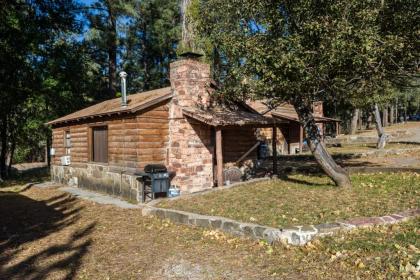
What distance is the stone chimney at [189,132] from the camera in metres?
12.3

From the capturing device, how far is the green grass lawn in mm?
7418

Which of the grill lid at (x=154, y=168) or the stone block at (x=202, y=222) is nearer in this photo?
the stone block at (x=202, y=222)

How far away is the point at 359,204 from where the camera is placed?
8031mm

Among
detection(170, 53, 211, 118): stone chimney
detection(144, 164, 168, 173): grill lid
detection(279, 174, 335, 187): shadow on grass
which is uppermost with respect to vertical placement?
detection(170, 53, 211, 118): stone chimney

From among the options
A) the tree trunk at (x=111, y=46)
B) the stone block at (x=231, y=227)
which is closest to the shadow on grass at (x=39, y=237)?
the stone block at (x=231, y=227)

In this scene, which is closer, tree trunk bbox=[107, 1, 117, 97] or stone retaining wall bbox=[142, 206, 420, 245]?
stone retaining wall bbox=[142, 206, 420, 245]

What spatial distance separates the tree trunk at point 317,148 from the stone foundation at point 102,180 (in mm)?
5511

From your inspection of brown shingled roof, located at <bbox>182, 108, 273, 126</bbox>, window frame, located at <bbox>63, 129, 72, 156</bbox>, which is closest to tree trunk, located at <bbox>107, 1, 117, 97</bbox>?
window frame, located at <bbox>63, 129, 72, 156</bbox>

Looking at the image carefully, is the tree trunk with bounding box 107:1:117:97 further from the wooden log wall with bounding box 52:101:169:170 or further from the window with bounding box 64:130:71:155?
the wooden log wall with bounding box 52:101:169:170

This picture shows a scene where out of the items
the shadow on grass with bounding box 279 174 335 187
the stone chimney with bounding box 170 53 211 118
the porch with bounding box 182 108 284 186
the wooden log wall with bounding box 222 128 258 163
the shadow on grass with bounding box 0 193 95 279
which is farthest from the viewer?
the wooden log wall with bounding box 222 128 258 163

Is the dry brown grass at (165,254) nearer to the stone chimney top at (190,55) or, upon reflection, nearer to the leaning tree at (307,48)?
the leaning tree at (307,48)

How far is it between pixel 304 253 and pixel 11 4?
69.2 ft

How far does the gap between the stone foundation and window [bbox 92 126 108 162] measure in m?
0.38

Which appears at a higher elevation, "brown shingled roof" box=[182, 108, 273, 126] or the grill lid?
"brown shingled roof" box=[182, 108, 273, 126]
